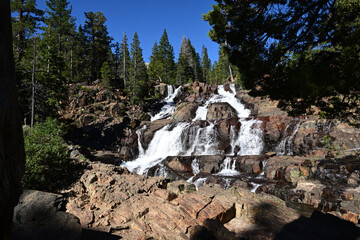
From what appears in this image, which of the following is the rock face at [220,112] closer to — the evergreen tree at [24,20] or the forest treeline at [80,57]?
the forest treeline at [80,57]

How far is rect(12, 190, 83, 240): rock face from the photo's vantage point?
4.60m

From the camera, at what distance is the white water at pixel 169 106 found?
31.2 meters

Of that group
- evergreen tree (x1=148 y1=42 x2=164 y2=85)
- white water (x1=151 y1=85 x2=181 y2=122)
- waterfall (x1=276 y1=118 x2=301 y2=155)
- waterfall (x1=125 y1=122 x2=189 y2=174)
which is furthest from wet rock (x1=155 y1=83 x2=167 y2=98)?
waterfall (x1=276 y1=118 x2=301 y2=155)

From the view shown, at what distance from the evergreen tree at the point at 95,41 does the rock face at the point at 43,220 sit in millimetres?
38581

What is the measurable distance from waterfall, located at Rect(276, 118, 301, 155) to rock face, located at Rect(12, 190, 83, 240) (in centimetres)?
1635

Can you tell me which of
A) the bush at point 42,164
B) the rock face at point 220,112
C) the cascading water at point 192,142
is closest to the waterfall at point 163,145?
the cascading water at point 192,142

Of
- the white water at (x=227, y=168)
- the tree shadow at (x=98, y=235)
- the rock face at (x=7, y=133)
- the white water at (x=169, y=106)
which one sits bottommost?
the white water at (x=227, y=168)

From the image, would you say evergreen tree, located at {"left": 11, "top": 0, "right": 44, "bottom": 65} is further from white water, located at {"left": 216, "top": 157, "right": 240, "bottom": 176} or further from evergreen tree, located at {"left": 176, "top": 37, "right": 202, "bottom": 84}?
evergreen tree, located at {"left": 176, "top": 37, "right": 202, "bottom": 84}

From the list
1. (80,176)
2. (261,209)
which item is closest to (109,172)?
(80,176)

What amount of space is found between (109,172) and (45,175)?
319cm

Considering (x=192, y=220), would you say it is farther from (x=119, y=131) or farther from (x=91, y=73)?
(x=91, y=73)

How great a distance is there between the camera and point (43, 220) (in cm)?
521

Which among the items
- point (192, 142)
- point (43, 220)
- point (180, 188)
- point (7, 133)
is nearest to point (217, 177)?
point (180, 188)

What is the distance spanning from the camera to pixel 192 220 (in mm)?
5867
